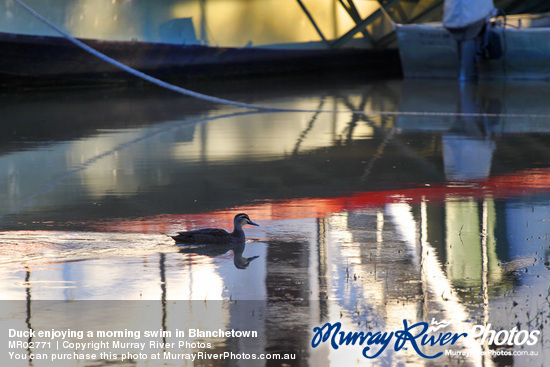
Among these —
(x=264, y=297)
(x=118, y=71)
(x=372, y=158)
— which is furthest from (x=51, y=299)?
(x=118, y=71)

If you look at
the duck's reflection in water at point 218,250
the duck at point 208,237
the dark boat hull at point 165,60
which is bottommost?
the duck's reflection in water at point 218,250

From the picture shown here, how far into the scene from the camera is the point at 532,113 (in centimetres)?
1928

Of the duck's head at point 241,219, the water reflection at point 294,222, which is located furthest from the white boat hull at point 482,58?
the duck's head at point 241,219

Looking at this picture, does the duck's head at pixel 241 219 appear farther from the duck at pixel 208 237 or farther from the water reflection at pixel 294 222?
the water reflection at pixel 294 222

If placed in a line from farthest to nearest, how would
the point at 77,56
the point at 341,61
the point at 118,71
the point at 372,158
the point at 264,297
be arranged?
the point at 341,61, the point at 118,71, the point at 77,56, the point at 372,158, the point at 264,297

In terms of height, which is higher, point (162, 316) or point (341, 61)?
point (341, 61)

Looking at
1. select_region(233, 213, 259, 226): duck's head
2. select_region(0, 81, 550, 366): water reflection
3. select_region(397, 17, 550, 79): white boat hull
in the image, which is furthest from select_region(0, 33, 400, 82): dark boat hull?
select_region(233, 213, 259, 226): duck's head

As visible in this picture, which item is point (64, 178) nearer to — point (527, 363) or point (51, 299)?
point (51, 299)

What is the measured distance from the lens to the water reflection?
6641 millimetres

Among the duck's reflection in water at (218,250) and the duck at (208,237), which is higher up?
the duck at (208,237)

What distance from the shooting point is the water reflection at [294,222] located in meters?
6.64

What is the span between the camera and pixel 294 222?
948 centimetres

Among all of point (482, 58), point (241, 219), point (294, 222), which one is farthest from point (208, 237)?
point (482, 58)

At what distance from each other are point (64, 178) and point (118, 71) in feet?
49.9
